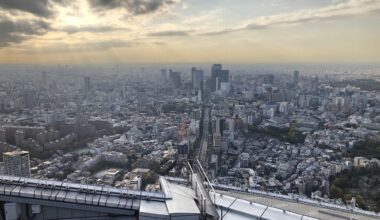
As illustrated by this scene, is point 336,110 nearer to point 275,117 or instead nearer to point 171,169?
point 275,117

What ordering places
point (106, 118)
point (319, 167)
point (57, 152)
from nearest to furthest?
point (319, 167) < point (57, 152) < point (106, 118)

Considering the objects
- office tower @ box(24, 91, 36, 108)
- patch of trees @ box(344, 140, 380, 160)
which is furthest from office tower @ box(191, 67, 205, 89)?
patch of trees @ box(344, 140, 380, 160)

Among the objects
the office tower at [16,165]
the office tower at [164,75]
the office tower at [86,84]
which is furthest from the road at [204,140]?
the office tower at [164,75]

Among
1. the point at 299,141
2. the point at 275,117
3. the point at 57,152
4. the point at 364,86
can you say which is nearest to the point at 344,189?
the point at 299,141

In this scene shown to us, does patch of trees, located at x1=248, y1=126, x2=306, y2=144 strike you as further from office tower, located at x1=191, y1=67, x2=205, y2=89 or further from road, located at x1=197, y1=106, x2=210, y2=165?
office tower, located at x1=191, y1=67, x2=205, y2=89

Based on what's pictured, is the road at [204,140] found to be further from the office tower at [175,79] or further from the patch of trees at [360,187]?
the office tower at [175,79]

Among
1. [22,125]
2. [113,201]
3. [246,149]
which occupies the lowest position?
[246,149]
